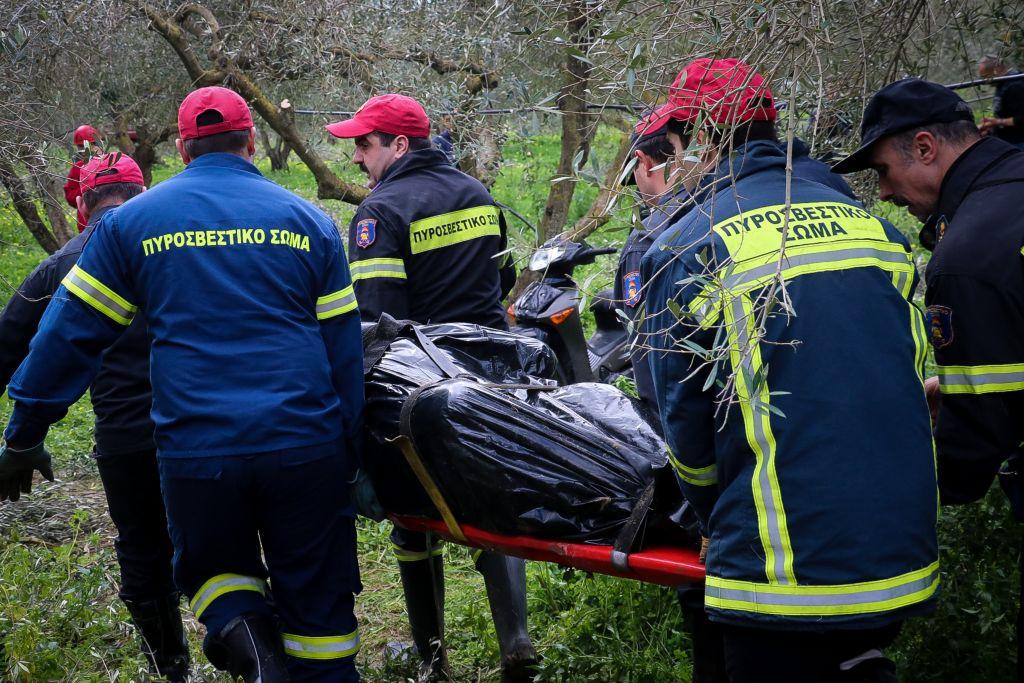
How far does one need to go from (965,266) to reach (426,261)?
2032 mm

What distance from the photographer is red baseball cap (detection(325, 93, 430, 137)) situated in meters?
3.89

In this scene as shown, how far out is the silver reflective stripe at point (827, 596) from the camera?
191cm

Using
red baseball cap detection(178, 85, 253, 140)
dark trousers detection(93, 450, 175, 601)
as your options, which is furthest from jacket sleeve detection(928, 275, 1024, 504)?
dark trousers detection(93, 450, 175, 601)

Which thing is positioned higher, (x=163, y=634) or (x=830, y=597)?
(x=830, y=597)

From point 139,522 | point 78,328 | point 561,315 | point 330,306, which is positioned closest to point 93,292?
point 78,328

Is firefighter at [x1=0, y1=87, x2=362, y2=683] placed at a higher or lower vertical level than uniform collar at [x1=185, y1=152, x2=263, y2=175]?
lower

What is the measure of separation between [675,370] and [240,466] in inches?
50.6

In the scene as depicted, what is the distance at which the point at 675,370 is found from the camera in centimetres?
205

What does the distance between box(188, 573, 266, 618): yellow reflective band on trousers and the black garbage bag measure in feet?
1.51

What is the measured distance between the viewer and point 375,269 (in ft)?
12.1

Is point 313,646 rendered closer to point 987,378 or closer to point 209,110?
point 209,110

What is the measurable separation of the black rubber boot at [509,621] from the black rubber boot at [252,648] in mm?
908

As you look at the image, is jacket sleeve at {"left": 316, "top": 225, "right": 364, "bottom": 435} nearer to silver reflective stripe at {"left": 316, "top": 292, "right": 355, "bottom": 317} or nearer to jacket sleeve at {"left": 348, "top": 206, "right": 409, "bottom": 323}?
silver reflective stripe at {"left": 316, "top": 292, "right": 355, "bottom": 317}

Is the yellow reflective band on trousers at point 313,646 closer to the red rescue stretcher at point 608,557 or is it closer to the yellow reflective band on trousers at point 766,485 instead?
the red rescue stretcher at point 608,557
